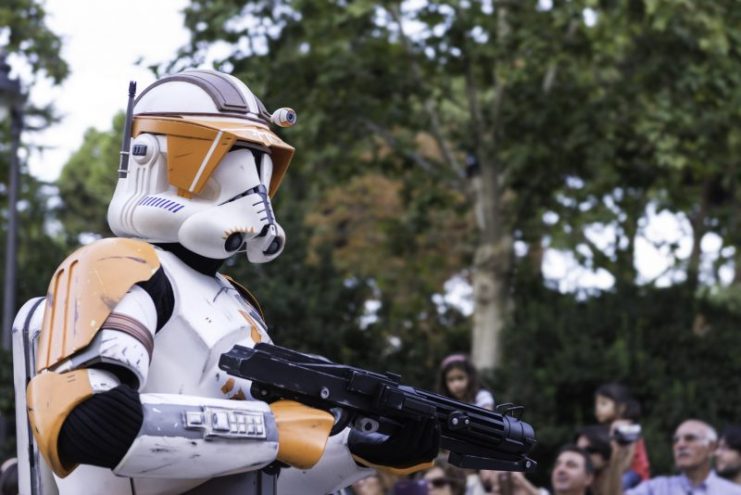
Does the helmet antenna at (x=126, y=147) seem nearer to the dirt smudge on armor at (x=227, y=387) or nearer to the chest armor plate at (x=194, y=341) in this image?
the chest armor plate at (x=194, y=341)

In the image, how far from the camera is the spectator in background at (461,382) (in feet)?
27.6

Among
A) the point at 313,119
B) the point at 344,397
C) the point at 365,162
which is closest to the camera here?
the point at 344,397

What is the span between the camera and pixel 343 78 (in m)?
16.0

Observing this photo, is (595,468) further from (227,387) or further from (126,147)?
(126,147)

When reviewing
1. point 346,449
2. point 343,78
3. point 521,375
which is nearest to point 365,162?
point 343,78

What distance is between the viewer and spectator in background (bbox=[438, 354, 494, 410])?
27.6 ft

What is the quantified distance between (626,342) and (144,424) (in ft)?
36.7

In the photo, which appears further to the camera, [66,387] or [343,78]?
[343,78]

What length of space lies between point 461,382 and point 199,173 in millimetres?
4120

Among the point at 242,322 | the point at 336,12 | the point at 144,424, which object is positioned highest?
the point at 336,12

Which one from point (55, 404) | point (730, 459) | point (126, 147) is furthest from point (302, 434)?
point (730, 459)

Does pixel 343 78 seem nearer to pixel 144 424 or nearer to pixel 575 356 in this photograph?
pixel 575 356

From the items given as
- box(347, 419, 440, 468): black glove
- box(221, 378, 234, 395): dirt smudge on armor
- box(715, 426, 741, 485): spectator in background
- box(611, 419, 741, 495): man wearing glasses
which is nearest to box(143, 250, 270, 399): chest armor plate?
box(221, 378, 234, 395): dirt smudge on armor

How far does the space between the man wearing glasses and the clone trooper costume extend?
13.2ft
